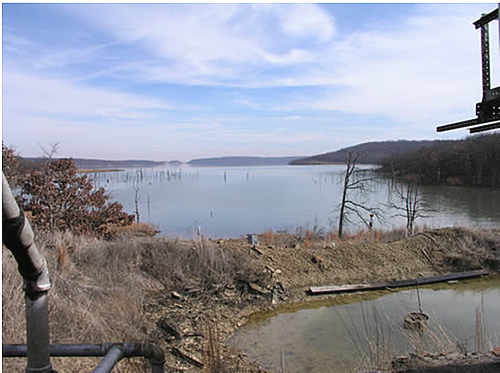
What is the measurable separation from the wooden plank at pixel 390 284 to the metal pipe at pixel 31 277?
8.25 metres

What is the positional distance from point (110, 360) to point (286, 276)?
26.9ft

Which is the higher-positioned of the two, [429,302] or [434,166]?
[434,166]

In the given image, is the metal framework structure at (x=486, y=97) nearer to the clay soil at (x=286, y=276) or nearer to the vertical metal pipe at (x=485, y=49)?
the vertical metal pipe at (x=485, y=49)

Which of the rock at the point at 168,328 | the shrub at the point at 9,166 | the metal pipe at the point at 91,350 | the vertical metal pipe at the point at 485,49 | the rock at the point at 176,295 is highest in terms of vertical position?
the vertical metal pipe at the point at 485,49

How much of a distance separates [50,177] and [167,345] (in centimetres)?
725

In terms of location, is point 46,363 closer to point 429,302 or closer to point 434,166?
point 429,302

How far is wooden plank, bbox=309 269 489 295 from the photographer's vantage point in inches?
355

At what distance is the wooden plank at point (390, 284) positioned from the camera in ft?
29.6

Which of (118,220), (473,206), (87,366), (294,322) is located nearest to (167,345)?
(87,366)

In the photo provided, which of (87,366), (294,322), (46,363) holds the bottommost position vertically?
(294,322)

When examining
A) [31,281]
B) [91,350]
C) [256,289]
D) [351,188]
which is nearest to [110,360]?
[91,350]

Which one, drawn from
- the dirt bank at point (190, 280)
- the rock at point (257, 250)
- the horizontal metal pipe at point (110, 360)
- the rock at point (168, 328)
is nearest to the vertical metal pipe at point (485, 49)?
the dirt bank at point (190, 280)

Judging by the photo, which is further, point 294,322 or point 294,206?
point 294,206

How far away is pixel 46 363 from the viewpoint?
1.21 meters
